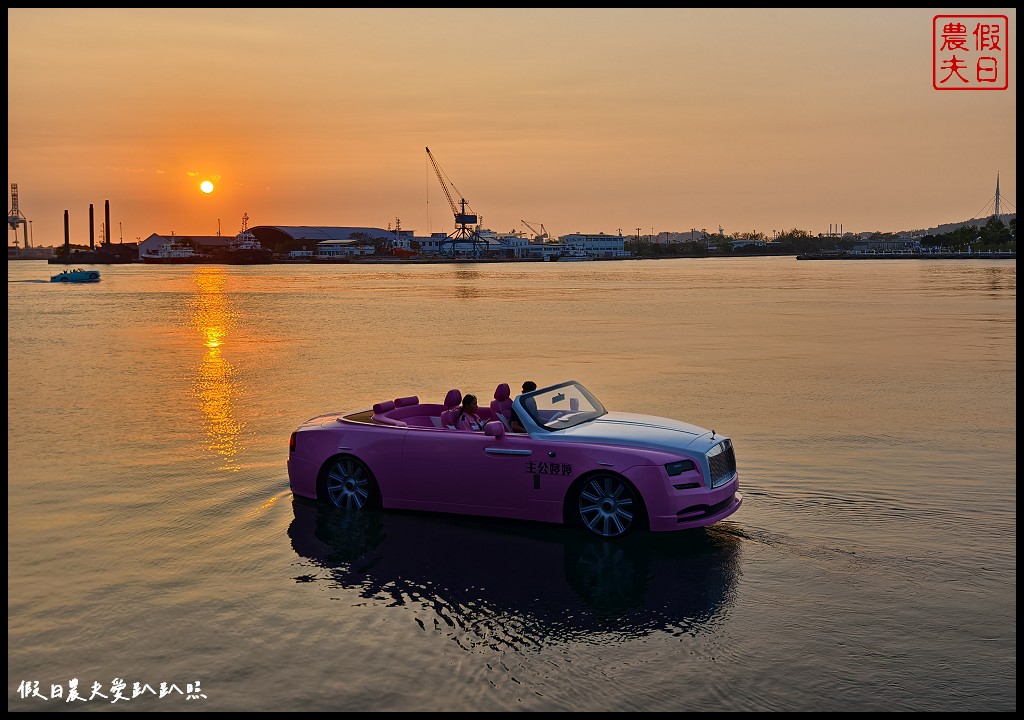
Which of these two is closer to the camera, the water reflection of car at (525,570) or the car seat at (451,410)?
the water reflection of car at (525,570)

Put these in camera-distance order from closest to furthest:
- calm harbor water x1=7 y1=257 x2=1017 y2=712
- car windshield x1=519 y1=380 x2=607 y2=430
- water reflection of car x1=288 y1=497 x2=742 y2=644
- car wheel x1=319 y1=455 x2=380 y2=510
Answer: calm harbor water x1=7 y1=257 x2=1017 y2=712
water reflection of car x1=288 y1=497 x2=742 y2=644
car windshield x1=519 y1=380 x2=607 y2=430
car wheel x1=319 y1=455 x2=380 y2=510

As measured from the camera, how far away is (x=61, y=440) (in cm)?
1585

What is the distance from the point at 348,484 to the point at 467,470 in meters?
1.63

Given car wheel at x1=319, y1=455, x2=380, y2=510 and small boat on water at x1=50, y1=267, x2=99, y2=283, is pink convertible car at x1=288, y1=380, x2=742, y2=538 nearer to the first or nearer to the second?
car wheel at x1=319, y1=455, x2=380, y2=510

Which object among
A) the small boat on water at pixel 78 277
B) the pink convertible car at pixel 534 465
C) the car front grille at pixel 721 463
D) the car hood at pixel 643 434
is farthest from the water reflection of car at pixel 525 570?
the small boat on water at pixel 78 277

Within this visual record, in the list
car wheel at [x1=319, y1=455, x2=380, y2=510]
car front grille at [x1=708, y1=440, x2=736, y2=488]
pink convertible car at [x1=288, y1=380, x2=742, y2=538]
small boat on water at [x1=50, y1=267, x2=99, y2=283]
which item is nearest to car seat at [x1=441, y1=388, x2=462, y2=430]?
pink convertible car at [x1=288, y1=380, x2=742, y2=538]

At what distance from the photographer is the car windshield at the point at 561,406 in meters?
10.3

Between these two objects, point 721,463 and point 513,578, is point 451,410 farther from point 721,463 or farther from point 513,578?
point 721,463

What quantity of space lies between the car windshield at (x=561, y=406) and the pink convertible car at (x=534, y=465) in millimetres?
13

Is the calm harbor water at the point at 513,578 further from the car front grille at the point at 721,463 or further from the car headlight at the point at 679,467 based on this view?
the car headlight at the point at 679,467

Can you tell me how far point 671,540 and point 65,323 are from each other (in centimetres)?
4730

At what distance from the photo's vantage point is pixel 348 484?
11.0 meters

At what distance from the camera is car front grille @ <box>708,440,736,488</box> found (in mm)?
9625

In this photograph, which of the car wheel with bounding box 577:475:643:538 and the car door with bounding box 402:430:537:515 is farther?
the car door with bounding box 402:430:537:515
